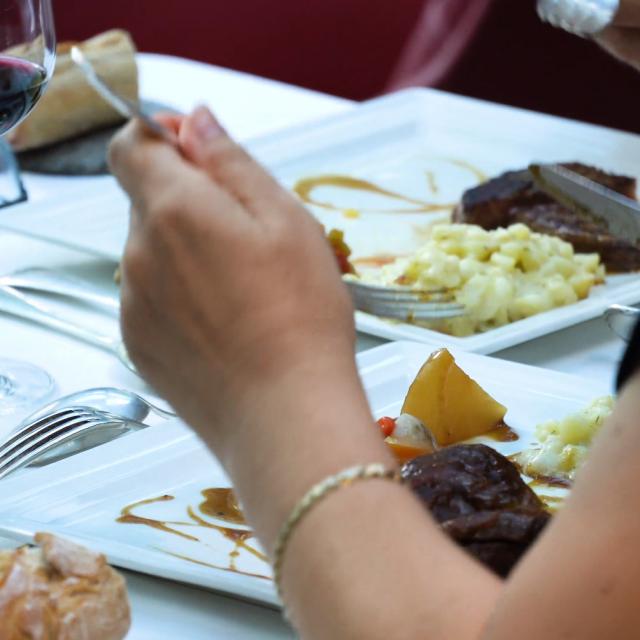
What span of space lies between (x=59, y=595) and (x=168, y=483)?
0.32m

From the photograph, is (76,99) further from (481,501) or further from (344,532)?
(344,532)

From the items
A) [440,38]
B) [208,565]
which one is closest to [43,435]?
[208,565]

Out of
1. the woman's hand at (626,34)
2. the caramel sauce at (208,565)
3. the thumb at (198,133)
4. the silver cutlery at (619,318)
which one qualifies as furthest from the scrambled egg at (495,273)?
the thumb at (198,133)

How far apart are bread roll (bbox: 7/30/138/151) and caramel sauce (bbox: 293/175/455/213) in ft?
1.10

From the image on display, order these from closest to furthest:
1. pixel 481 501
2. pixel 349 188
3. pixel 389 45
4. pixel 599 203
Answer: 1. pixel 481 501
2. pixel 599 203
3. pixel 349 188
4. pixel 389 45

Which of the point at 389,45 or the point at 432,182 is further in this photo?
the point at 389,45

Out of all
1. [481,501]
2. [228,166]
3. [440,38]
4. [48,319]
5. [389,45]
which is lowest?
[389,45]

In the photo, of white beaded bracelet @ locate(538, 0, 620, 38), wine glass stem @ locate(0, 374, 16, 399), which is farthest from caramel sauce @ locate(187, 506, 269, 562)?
white beaded bracelet @ locate(538, 0, 620, 38)

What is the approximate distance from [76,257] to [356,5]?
6.89ft

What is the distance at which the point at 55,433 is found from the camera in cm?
113

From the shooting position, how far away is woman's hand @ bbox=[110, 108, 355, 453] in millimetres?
700

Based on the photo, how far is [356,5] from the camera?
3.62m

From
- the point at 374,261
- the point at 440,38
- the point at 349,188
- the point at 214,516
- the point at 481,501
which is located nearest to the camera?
the point at 481,501

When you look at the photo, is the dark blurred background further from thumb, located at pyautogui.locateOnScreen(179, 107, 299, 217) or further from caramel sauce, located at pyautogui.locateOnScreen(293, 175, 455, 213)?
thumb, located at pyautogui.locateOnScreen(179, 107, 299, 217)
